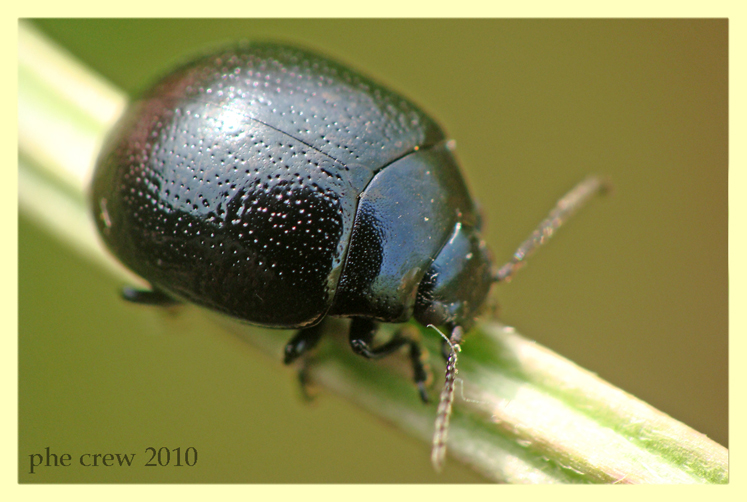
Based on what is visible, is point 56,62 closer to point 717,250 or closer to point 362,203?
point 362,203

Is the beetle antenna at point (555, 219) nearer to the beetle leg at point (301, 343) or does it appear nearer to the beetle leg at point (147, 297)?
the beetle leg at point (301, 343)

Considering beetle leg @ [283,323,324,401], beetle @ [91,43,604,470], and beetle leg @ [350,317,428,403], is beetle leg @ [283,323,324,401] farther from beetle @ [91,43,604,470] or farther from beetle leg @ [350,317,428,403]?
beetle leg @ [350,317,428,403]

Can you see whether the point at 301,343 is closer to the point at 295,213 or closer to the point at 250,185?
the point at 295,213

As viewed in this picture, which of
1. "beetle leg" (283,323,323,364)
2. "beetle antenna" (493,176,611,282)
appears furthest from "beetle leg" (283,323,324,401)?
"beetle antenna" (493,176,611,282)

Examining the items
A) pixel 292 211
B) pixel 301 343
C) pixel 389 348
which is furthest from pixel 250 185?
pixel 389 348

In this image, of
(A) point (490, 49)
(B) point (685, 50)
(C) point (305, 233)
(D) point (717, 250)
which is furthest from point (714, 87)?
(C) point (305, 233)

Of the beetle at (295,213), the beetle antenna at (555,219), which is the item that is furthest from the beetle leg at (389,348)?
the beetle antenna at (555,219)
